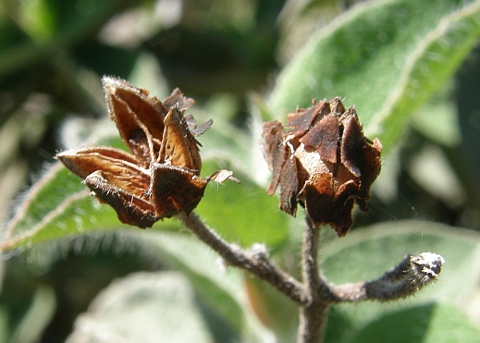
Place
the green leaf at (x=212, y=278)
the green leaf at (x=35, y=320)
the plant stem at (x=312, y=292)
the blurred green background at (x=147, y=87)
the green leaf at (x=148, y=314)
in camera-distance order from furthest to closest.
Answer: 1. the blurred green background at (x=147, y=87)
2. the green leaf at (x=35, y=320)
3. the green leaf at (x=148, y=314)
4. the green leaf at (x=212, y=278)
5. the plant stem at (x=312, y=292)

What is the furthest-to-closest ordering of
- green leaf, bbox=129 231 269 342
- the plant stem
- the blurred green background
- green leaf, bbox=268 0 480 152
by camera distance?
the blurred green background < green leaf, bbox=129 231 269 342 < green leaf, bbox=268 0 480 152 < the plant stem

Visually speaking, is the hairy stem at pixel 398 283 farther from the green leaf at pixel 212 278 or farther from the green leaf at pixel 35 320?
the green leaf at pixel 35 320

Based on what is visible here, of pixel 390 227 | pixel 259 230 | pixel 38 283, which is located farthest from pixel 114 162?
pixel 38 283

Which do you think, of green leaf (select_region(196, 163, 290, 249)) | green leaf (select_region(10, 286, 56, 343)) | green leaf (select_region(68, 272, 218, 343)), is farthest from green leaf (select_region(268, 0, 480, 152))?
green leaf (select_region(10, 286, 56, 343))

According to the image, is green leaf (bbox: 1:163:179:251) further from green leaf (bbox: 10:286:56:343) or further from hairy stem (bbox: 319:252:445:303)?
green leaf (bbox: 10:286:56:343)

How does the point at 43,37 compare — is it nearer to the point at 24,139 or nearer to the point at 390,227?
the point at 24,139

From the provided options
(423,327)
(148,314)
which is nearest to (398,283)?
(423,327)

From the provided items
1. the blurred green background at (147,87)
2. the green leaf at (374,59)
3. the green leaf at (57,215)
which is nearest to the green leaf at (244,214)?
the green leaf at (57,215)

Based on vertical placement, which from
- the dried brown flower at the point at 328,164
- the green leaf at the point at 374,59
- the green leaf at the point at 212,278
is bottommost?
the green leaf at the point at 212,278
